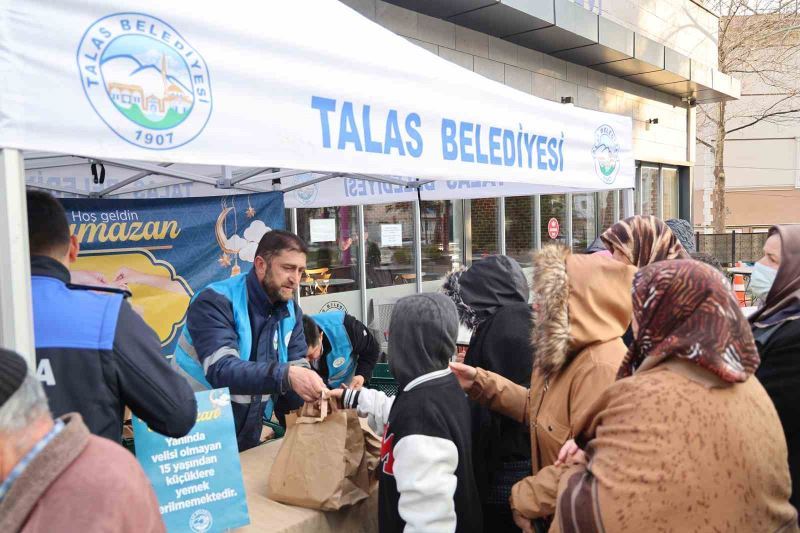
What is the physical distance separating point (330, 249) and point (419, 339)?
554cm

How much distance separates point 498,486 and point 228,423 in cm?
108

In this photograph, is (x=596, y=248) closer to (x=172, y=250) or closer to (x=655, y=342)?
(x=172, y=250)

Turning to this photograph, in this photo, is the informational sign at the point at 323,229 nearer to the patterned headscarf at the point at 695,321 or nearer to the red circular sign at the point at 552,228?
the red circular sign at the point at 552,228

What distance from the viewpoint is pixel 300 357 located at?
325 centimetres

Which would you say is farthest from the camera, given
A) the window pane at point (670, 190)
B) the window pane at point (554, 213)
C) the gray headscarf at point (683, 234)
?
the window pane at point (670, 190)

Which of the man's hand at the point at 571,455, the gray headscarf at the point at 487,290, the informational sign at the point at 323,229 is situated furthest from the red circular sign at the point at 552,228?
the man's hand at the point at 571,455

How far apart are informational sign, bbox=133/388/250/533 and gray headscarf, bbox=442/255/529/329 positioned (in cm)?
125

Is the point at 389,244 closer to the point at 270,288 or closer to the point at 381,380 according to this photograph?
the point at 381,380

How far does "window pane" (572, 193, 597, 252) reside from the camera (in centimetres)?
1187

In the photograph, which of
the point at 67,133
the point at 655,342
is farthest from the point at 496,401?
the point at 67,133

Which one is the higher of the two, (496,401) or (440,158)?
(440,158)

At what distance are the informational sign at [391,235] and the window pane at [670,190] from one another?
7915mm

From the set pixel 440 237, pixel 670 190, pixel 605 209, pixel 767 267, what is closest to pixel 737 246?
pixel 670 190

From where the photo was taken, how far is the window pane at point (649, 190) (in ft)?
43.3
